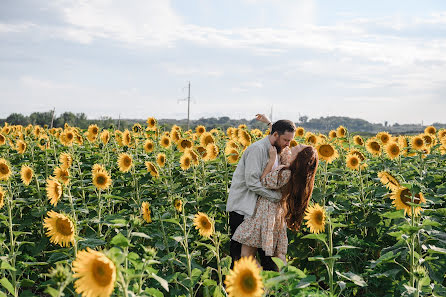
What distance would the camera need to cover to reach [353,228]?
5.22 meters

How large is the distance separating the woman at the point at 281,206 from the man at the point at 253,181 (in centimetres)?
8

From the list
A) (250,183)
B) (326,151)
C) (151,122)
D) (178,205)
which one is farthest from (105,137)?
(326,151)

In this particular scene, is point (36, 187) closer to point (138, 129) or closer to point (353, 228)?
point (138, 129)

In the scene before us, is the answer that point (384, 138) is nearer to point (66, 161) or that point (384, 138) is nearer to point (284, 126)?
point (284, 126)

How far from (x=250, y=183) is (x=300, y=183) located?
0.50 metres

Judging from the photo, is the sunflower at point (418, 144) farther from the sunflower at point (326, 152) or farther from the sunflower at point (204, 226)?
the sunflower at point (204, 226)

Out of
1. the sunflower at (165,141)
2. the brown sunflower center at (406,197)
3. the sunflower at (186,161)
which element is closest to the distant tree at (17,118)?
the sunflower at (165,141)

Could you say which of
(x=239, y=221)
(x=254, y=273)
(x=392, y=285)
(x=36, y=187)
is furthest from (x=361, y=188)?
(x=36, y=187)

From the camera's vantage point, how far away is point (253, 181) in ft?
14.0

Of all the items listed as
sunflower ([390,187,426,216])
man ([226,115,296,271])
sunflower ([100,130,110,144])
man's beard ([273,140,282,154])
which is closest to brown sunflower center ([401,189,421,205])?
sunflower ([390,187,426,216])

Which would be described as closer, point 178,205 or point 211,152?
point 178,205

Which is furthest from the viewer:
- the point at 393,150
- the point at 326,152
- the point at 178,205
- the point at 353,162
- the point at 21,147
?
Result: the point at 21,147

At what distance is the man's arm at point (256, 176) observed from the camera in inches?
167

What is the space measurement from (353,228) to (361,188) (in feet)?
1.75
